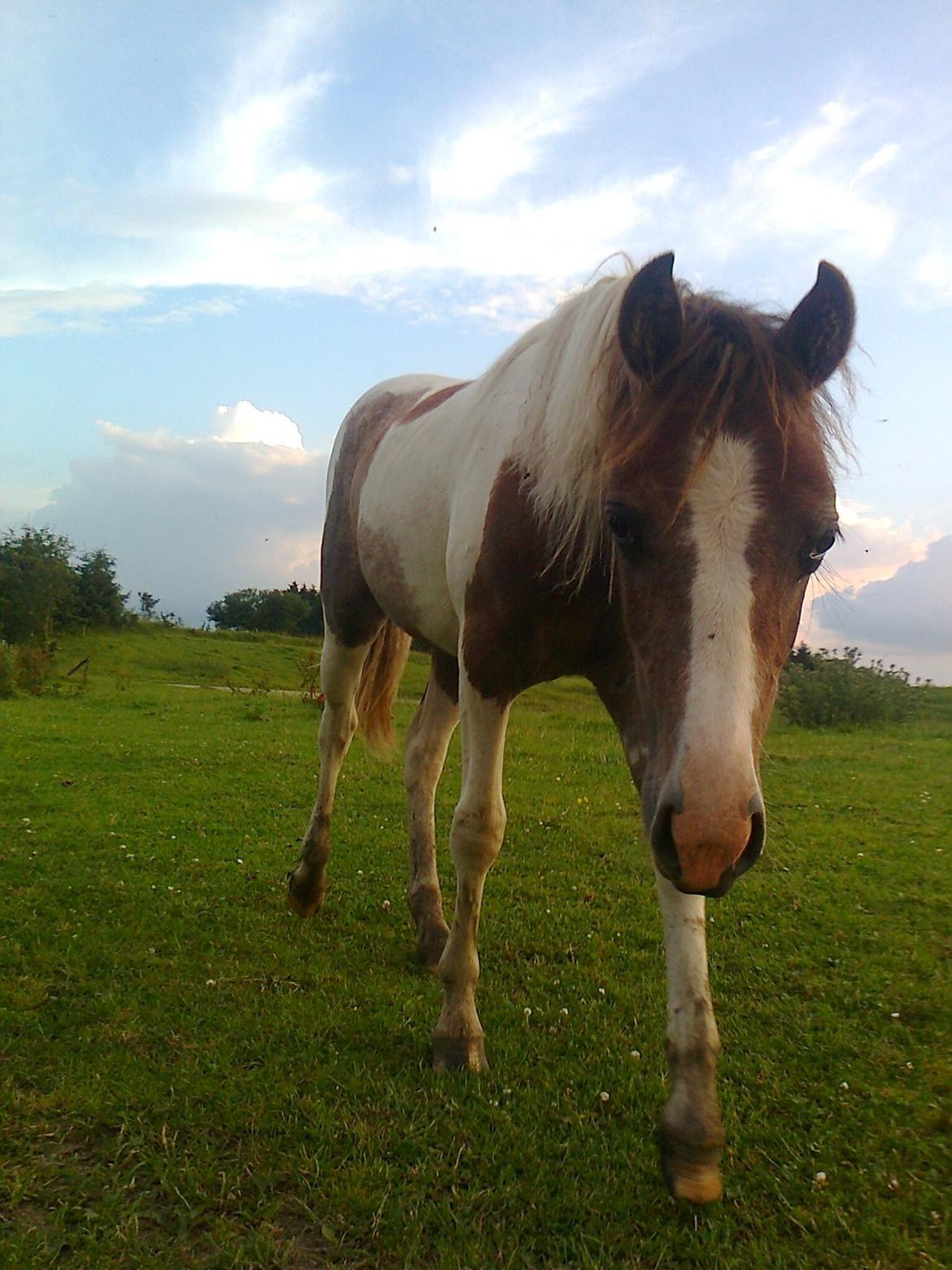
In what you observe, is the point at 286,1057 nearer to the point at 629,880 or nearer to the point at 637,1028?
the point at 637,1028

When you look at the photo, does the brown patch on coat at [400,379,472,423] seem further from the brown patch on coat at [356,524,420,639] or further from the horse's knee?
the horse's knee

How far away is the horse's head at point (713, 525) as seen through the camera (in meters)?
1.66

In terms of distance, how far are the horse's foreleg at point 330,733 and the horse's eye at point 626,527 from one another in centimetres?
271

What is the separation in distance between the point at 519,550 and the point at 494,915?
2381 mm

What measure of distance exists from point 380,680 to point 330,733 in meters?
0.54

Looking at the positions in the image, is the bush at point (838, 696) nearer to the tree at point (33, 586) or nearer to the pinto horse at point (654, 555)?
the pinto horse at point (654, 555)

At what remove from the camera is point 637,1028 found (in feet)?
9.98

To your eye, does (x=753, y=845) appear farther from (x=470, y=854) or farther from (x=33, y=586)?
(x=33, y=586)

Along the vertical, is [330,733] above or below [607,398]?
below

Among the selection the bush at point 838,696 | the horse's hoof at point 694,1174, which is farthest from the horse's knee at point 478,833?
the bush at point 838,696

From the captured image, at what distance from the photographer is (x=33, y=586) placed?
87.4 feet

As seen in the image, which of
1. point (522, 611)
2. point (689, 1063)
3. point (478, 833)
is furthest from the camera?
point (478, 833)

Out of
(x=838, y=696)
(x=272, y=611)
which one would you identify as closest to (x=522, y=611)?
Answer: (x=838, y=696)

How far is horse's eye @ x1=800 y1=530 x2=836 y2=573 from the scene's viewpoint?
1.92 metres
